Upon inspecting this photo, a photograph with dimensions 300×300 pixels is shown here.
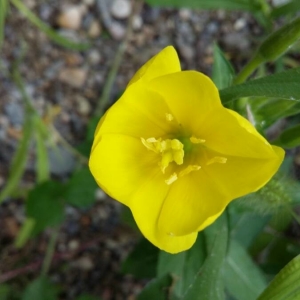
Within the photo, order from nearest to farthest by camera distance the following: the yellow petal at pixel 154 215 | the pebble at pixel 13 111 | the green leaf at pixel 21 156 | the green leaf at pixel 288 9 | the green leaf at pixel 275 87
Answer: the green leaf at pixel 275 87 < the yellow petal at pixel 154 215 < the green leaf at pixel 288 9 < the green leaf at pixel 21 156 < the pebble at pixel 13 111

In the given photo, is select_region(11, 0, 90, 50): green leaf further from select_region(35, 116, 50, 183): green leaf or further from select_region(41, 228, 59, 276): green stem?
select_region(41, 228, 59, 276): green stem

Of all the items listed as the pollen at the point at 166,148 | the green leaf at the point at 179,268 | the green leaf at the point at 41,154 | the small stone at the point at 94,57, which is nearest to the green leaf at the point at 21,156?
the green leaf at the point at 41,154

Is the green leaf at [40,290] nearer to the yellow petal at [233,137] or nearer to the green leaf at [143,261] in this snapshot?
the green leaf at [143,261]

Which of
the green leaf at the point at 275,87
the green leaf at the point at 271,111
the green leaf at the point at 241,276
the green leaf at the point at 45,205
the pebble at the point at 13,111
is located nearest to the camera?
the green leaf at the point at 275,87

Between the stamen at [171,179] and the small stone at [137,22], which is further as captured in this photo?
the small stone at [137,22]

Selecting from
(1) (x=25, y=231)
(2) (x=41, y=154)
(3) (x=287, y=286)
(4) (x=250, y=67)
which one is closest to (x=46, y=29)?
(2) (x=41, y=154)

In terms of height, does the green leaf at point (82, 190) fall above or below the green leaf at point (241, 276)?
above

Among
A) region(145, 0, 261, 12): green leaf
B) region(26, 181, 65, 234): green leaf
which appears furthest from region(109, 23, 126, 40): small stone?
region(26, 181, 65, 234): green leaf

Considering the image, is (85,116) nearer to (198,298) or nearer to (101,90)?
(101,90)
